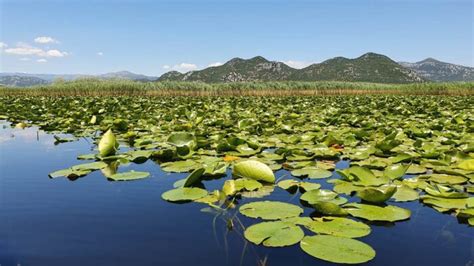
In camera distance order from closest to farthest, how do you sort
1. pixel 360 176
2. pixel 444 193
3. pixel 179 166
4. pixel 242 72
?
pixel 444 193 → pixel 360 176 → pixel 179 166 → pixel 242 72

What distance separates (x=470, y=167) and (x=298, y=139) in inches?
82.4

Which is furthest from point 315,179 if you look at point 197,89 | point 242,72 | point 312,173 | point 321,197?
point 242,72

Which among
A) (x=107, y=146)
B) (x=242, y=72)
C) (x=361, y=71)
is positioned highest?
(x=361, y=71)

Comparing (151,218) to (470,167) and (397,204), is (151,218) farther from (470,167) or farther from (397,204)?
(470,167)

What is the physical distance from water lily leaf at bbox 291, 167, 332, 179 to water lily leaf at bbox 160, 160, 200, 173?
1.01m

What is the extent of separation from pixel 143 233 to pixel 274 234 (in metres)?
0.77

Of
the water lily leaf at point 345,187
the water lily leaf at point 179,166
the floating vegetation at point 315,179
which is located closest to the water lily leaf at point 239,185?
the floating vegetation at point 315,179

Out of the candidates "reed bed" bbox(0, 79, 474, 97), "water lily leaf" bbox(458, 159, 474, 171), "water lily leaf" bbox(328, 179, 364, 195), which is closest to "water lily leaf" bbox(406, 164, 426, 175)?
"water lily leaf" bbox(458, 159, 474, 171)

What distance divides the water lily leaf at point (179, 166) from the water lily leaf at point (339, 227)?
1733mm

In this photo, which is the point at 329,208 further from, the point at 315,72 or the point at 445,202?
the point at 315,72

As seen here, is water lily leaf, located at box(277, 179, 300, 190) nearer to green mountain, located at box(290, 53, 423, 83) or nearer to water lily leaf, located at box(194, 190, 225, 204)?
water lily leaf, located at box(194, 190, 225, 204)

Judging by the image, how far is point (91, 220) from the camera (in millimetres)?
2428

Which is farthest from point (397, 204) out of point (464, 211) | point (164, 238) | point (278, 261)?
point (164, 238)

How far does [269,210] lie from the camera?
240 cm
